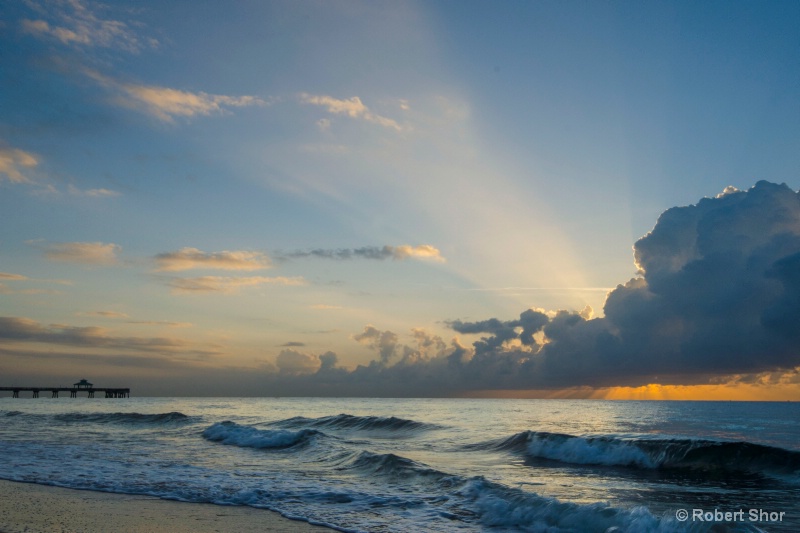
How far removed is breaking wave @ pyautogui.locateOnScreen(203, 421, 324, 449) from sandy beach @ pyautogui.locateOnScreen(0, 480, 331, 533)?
56.8 ft

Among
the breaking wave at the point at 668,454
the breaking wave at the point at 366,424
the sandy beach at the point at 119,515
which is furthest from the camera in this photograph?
the breaking wave at the point at 366,424

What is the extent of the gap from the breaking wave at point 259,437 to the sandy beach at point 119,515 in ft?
56.8

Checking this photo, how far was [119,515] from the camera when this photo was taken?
13.5 m

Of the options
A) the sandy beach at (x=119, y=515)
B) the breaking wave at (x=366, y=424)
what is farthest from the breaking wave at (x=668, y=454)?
the sandy beach at (x=119, y=515)

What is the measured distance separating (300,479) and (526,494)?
361 inches

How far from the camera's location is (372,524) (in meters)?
13.6

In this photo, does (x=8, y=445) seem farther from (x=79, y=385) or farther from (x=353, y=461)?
(x=79, y=385)

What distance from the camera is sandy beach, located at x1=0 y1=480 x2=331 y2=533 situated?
40.0 feet

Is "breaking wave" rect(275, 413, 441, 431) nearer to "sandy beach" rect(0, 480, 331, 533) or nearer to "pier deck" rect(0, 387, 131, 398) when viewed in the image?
"sandy beach" rect(0, 480, 331, 533)

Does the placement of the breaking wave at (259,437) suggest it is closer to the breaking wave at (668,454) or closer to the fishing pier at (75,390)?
the breaking wave at (668,454)

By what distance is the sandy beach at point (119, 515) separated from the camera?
1220cm

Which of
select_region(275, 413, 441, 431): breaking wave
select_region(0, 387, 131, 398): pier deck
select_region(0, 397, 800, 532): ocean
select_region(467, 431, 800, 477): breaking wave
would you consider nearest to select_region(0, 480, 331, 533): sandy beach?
select_region(0, 397, 800, 532): ocean

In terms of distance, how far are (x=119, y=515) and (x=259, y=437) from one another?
73.6 feet

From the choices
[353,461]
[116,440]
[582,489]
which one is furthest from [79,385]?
[582,489]
